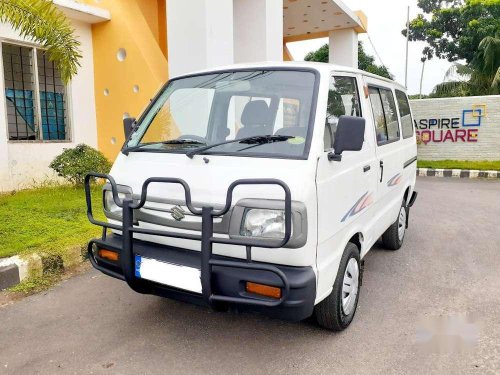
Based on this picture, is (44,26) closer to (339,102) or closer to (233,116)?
(233,116)

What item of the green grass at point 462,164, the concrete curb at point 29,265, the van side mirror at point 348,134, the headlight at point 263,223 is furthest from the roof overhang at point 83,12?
the green grass at point 462,164

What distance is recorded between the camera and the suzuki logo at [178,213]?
2609 mm

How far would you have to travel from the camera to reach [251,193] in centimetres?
245

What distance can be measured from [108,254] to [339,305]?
5.30 ft

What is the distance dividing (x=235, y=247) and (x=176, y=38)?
20.2 ft

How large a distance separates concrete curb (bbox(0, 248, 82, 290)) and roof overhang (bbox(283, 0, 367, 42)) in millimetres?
11337

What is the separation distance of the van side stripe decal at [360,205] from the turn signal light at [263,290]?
80 cm

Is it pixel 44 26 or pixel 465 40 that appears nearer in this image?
pixel 44 26

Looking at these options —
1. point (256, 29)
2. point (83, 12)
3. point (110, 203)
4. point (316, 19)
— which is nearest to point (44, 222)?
point (110, 203)

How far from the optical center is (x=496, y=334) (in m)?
3.00

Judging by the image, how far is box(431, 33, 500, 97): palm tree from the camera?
57.3 feet

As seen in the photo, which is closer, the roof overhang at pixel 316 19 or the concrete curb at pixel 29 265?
the concrete curb at pixel 29 265

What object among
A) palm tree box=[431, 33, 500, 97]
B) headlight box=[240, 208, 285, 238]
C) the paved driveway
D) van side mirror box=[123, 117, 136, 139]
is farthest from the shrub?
palm tree box=[431, 33, 500, 97]

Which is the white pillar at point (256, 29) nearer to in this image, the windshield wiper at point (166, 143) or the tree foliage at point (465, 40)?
the windshield wiper at point (166, 143)
